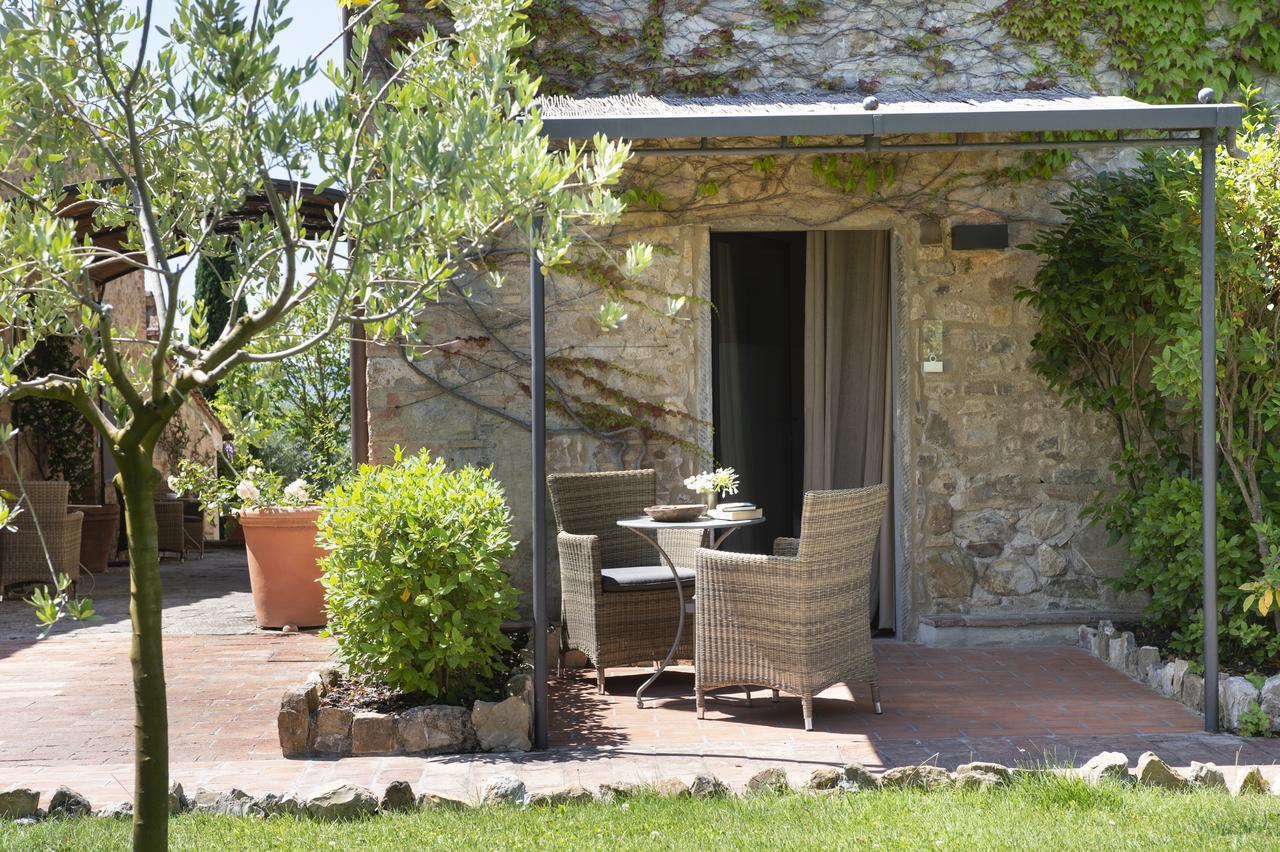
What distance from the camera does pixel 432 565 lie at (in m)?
4.44

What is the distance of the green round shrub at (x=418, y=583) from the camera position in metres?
4.38

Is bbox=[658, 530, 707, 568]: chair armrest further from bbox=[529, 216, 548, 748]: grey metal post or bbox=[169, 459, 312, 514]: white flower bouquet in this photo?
bbox=[169, 459, 312, 514]: white flower bouquet

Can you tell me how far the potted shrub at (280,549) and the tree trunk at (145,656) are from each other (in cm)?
432

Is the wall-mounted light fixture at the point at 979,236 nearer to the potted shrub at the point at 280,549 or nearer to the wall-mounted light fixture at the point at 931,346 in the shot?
the wall-mounted light fixture at the point at 931,346

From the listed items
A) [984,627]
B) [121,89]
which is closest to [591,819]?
[121,89]

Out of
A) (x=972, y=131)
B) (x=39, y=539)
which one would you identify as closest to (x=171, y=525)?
(x=39, y=539)

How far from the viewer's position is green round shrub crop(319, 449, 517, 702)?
14.4 ft

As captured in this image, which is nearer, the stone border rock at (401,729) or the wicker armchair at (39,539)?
the stone border rock at (401,729)

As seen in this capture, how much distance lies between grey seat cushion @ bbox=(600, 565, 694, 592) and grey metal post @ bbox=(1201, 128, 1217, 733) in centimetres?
207

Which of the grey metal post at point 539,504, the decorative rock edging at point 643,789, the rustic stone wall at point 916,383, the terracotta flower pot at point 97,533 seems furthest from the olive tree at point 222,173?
the terracotta flower pot at point 97,533

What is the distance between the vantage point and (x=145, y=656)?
8.16 ft

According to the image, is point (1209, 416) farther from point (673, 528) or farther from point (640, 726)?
point (640, 726)

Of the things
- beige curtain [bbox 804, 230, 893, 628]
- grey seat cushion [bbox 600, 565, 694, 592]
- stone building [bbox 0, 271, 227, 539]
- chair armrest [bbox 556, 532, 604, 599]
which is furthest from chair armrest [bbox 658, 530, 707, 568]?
stone building [bbox 0, 271, 227, 539]

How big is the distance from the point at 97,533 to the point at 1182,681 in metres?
8.30
